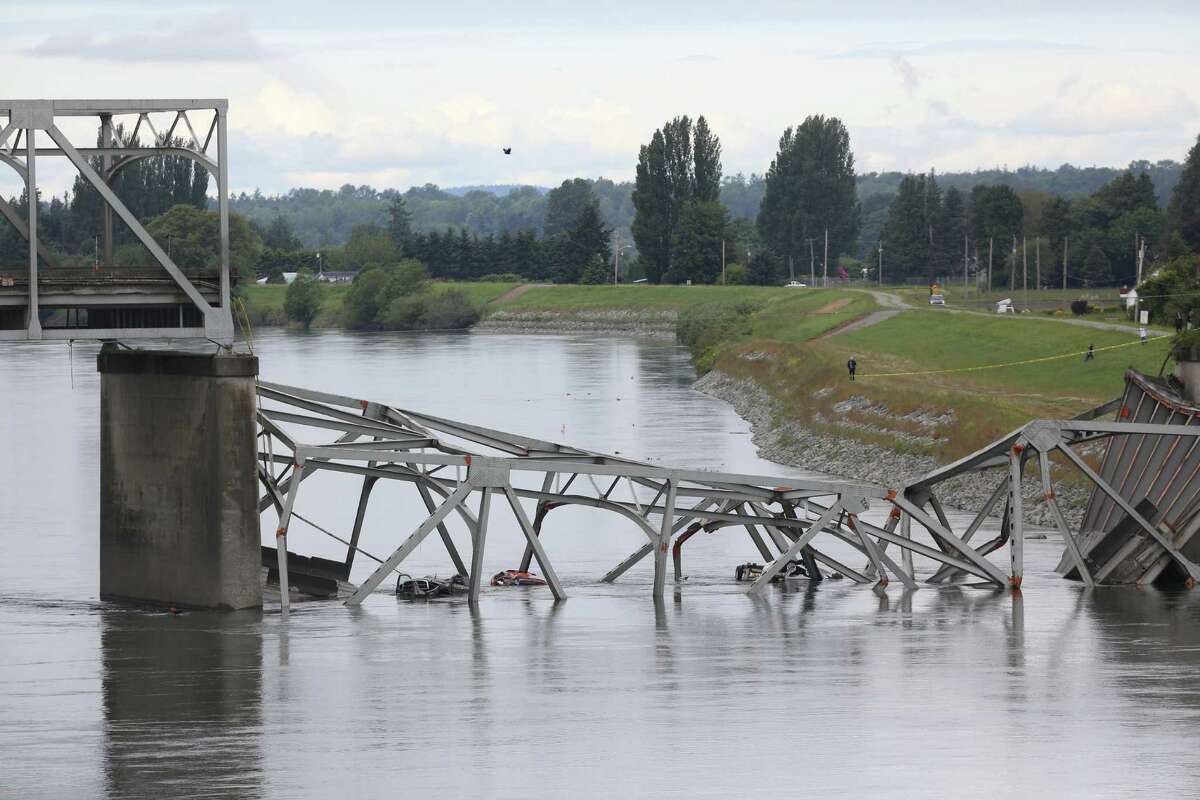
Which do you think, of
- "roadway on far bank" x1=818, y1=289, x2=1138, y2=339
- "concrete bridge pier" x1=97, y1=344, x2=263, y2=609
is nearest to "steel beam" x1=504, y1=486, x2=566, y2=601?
"concrete bridge pier" x1=97, y1=344, x2=263, y2=609

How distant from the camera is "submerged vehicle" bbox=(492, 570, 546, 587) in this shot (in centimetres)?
5403

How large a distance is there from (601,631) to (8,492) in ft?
137

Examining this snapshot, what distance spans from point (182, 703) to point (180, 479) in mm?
10616

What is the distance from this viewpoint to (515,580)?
178 feet

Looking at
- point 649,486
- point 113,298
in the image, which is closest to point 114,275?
point 113,298

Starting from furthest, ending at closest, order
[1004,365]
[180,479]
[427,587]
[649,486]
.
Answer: [1004,365], [649,486], [427,587], [180,479]

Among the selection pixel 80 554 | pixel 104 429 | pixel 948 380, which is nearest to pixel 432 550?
pixel 80 554

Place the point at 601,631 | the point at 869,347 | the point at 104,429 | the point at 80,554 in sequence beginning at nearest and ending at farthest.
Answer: the point at 601,631 → the point at 104,429 → the point at 80,554 → the point at 869,347

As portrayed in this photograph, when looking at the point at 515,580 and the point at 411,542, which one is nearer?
the point at 411,542

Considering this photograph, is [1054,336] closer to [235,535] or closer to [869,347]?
[869,347]

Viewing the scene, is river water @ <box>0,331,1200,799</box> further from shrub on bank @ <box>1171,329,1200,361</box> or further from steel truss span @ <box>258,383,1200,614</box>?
shrub on bank @ <box>1171,329,1200,361</box>

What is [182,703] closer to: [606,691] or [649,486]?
[606,691]

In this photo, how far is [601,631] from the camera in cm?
4594

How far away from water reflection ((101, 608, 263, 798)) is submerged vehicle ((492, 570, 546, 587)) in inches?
371
